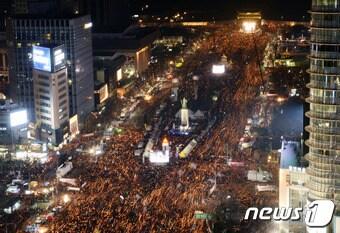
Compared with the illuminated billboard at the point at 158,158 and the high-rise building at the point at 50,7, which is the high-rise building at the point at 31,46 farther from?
the illuminated billboard at the point at 158,158

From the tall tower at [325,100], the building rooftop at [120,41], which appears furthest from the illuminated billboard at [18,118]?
the building rooftop at [120,41]

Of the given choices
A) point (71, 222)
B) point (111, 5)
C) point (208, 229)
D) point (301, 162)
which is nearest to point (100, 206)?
point (71, 222)

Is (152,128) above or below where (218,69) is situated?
below

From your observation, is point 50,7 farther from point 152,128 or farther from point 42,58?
point 152,128

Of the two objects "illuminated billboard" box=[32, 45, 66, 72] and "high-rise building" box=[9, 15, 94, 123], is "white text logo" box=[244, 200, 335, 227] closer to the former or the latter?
"illuminated billboard" box=[32, 45, 66, 72]

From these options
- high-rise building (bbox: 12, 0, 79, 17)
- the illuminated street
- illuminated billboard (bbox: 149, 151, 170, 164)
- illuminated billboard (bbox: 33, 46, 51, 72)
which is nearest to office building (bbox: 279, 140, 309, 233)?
the illuminated street

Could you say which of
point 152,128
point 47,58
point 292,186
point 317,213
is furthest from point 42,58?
point 317,213
